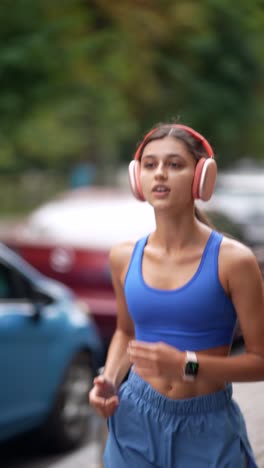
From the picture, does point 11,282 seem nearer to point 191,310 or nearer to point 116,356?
point 116,356

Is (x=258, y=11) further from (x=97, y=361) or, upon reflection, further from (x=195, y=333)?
(x=195, y=333)

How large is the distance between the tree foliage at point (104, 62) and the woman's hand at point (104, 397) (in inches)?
197

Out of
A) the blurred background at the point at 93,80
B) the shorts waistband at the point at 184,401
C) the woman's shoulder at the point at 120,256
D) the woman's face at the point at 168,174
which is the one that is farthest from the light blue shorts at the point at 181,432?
the blurred background at the point at 93,80

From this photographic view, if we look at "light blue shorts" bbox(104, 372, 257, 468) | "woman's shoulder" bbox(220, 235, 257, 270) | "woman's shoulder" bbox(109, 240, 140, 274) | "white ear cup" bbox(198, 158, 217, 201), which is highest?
"white ear cup" bbox(198, 158, 217, 201)

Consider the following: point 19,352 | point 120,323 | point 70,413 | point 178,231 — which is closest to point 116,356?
point 120,323

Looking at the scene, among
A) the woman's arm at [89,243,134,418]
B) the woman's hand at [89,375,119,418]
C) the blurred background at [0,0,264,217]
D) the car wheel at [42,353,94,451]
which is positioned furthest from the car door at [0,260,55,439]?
the woman's hand at [89,375,119,418]

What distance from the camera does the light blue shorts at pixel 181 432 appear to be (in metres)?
3.07

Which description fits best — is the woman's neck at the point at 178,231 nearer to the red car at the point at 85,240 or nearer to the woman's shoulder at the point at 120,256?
the woman's shoulder at the point at 120,256

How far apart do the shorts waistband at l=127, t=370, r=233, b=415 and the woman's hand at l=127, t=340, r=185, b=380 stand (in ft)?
0.43

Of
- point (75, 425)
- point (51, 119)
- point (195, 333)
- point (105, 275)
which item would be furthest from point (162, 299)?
point (51, 119)

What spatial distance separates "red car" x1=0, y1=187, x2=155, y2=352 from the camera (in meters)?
10.8

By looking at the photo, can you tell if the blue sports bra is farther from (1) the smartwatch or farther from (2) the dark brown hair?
(2) the dark brown hair

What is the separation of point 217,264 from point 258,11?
4.54 m

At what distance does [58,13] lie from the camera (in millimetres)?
11156
